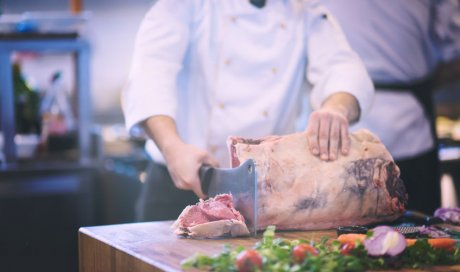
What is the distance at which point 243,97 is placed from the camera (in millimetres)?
2357

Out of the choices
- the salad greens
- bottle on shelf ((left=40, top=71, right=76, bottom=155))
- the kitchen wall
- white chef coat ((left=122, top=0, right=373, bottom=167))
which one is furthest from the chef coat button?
the kitchen wall

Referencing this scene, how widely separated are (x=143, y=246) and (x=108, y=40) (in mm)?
5297

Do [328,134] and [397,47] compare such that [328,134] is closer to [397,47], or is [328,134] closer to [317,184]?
[317,184]

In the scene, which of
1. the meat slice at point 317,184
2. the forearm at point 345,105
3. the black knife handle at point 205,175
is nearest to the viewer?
the meat slice at point 317,184

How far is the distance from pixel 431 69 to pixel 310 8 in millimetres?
1234

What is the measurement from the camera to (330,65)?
2381mm

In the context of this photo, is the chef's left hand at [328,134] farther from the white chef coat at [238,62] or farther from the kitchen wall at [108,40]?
the kitchen wall at [108,40]

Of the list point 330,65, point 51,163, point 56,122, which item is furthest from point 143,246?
point 56,122

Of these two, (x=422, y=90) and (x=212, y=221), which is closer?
(x=212, y=221)

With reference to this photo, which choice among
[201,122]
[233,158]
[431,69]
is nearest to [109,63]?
[431,69]

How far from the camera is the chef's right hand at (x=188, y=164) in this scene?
200 cm

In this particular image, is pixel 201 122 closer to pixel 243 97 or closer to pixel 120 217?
pixel 243 97

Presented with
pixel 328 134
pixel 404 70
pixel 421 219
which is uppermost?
pixel 404 70

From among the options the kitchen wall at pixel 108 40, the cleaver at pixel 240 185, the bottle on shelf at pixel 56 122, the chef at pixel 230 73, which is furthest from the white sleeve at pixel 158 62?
the kitchen wall at pixel 108 40
